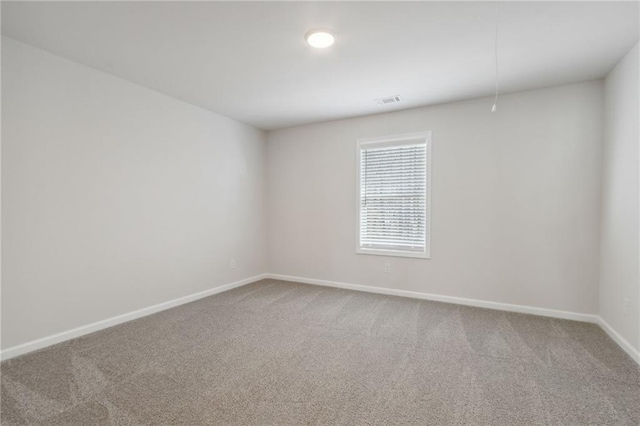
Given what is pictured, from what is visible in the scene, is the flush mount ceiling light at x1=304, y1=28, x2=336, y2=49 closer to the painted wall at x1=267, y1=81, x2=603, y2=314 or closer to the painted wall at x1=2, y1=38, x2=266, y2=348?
the painted wall at x1=267, y1=81, x2=603, y2=314

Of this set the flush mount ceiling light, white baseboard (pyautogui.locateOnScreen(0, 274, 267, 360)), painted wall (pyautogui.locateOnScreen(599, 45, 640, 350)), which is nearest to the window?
painted wall (pyautogui.locateOnScreen(599, 45, 640, 350))

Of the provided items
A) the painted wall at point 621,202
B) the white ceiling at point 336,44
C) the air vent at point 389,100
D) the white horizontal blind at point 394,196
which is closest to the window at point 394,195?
the white horizontal blind at point 394,196

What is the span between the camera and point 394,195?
4.22 metres

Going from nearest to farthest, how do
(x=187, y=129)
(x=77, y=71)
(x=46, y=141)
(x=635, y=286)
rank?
(x=635, y=286)
(x=46, y=141)
(x=77, y=71)
(x=187, y=129)

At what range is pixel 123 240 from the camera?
3.16 m

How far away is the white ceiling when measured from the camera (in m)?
2.05

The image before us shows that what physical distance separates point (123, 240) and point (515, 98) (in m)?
4.62

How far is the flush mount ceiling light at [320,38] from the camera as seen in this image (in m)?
2.27

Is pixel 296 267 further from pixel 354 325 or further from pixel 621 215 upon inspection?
pixel 621 215

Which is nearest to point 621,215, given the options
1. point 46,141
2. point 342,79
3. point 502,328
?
point 502,328

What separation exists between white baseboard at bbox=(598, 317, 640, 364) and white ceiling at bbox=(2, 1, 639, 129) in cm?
246

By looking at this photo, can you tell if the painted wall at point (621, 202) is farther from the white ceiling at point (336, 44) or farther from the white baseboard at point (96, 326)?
the white baseboard at point (96, 326)

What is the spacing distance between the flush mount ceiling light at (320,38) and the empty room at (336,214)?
0.02 m

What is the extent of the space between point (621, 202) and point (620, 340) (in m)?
1.20
